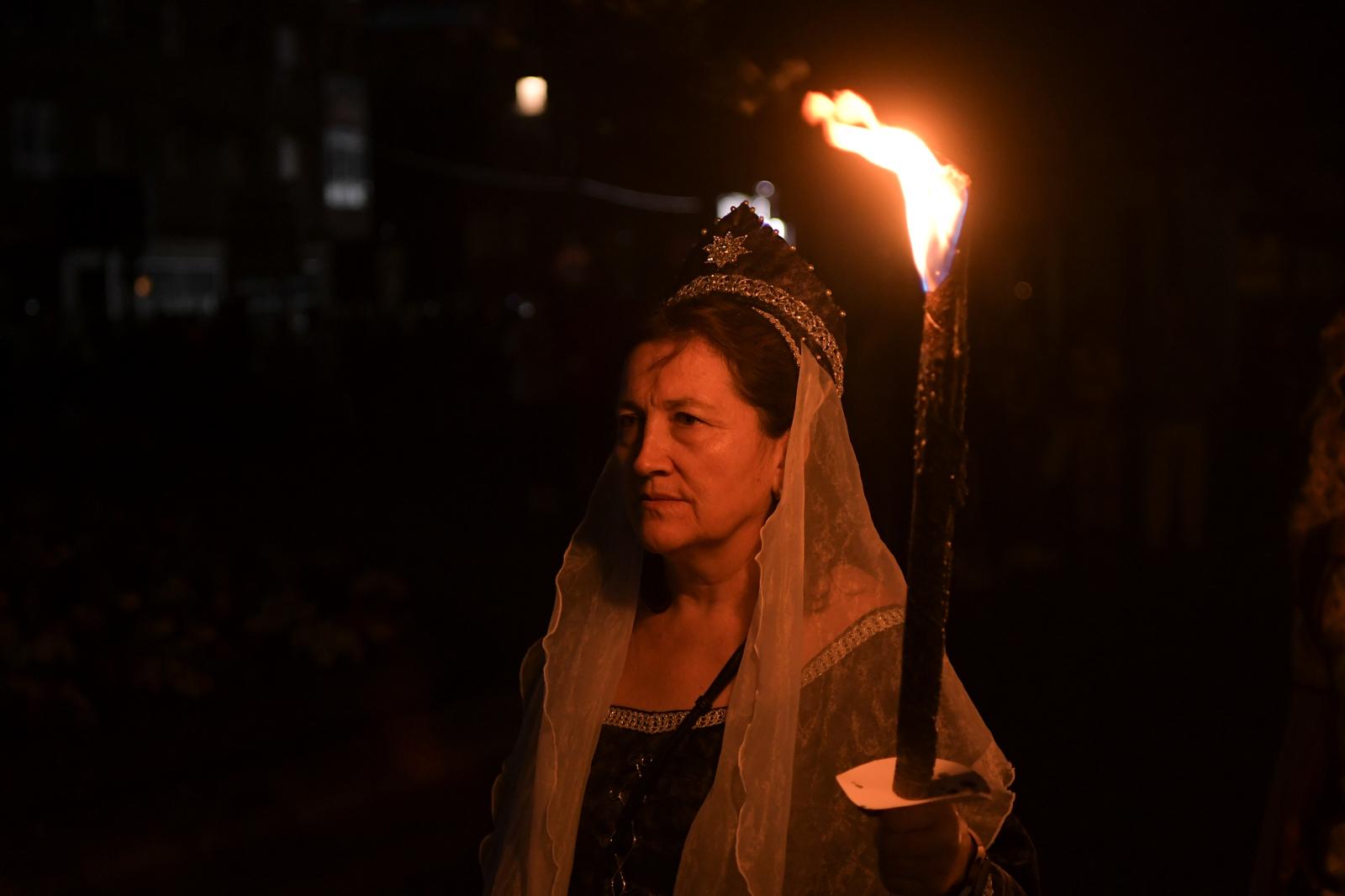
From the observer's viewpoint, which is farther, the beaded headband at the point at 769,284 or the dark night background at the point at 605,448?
the dark night background at the point at 605,448

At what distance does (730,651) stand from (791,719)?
265 millimetres

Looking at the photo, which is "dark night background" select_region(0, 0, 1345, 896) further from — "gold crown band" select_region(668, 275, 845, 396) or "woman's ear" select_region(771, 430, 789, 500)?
"woman's ear" select_region(771, 430, 789, 500)

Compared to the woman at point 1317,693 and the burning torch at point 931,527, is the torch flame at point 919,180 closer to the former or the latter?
the burning torch at point 931,527

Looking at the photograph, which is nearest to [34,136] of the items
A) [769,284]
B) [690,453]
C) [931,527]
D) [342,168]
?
[342,168]

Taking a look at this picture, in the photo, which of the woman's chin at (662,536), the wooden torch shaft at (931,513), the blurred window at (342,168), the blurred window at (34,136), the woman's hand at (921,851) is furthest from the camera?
the blurred window at (342,168)

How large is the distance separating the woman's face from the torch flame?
79 cm

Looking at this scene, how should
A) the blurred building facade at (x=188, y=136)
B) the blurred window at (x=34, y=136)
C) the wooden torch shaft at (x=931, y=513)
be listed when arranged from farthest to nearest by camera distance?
the blurred window at (x=34, y=136), the blurred building facade at (x=188, y=136), the wooden torch shaft at (x=931, y=513)

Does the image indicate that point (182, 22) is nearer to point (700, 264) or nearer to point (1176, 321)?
point (1176, 321)

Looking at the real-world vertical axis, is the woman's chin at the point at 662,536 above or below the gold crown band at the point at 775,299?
below

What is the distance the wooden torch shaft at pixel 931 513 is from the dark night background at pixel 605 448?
7.6 inches

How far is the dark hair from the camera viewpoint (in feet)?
9.45

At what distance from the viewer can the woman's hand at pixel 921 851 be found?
6.22ft

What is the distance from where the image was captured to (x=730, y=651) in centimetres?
291

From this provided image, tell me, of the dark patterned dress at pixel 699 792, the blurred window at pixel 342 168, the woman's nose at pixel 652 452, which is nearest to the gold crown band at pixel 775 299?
the woman's nose at pixel 652 452
